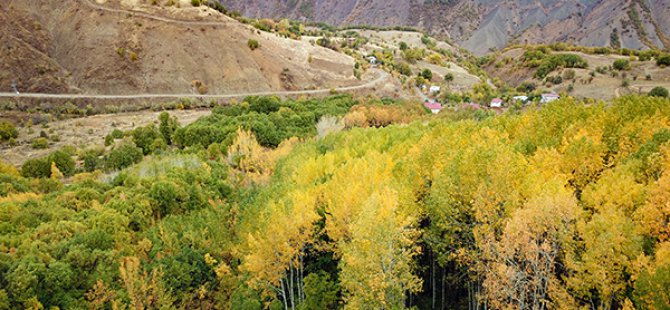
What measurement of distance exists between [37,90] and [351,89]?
193ft

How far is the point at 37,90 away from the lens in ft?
230

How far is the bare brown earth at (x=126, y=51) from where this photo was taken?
7294cm

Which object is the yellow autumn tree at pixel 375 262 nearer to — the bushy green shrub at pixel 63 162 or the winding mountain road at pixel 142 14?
the bushy green shrub at pixel 63 162

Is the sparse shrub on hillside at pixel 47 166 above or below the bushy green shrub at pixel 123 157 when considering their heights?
below

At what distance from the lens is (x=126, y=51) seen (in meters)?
77.6

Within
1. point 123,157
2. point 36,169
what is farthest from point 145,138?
point 36,169

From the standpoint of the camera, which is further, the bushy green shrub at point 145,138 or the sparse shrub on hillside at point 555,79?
the sparse shrub on hillside at point 555,79

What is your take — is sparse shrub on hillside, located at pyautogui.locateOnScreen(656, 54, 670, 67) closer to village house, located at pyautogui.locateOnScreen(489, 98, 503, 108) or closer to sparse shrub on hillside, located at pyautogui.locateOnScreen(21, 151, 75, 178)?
village house, located at pyautogui.locateOnScreen(489, 98, 503, 108)

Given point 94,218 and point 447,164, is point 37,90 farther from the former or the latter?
point 447,164

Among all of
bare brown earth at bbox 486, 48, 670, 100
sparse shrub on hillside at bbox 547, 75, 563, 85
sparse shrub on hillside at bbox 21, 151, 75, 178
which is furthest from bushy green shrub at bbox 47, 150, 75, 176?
sparse shrub on hillside at bbox 547, 75, 563, 85

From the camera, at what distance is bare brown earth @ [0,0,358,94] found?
239ft

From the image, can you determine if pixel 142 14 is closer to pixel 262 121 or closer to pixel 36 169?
pixel 262 121

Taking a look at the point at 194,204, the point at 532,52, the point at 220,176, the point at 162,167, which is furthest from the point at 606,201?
the point at 532,52

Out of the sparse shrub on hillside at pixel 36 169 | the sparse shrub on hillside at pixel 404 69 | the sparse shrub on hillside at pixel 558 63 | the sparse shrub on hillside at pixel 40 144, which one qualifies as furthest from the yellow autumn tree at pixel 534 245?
the sparse shrub on hillside at pixel 558 63
